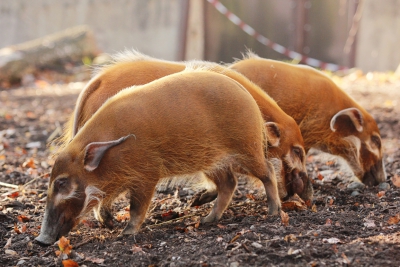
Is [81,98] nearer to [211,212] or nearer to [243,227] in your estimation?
[211,212]

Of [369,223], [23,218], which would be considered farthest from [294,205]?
[23,218]

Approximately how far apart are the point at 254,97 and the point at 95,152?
4.43 ft

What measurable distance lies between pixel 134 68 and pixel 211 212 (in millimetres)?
1223

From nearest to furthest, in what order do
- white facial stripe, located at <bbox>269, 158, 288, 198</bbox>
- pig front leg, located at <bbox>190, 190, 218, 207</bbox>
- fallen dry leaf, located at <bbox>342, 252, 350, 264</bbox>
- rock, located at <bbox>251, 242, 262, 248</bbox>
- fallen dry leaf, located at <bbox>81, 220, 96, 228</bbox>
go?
1. fallen dry leaf, located at <bbox>342, 252, 350, 264</bbox>
2. rock, located at <bbox>251, 242, 262, 248</bbox>
3. fallen dry leaf, located at <bbox>81, 220, 96, 228</bbox>
4. white facial stripe, located at <bbox>269, 158, 288, 198</bbox>
5. pig front leg, located at <bbox>190, 190, 218, 207</bbox>

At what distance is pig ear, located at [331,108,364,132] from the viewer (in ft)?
16.2

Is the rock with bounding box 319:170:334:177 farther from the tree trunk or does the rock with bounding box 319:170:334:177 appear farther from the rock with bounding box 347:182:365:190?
the tree trunk

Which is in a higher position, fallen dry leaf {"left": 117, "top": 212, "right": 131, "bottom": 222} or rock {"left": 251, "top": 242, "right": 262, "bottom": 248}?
rock {"left": 251, "top": 242, "right": 262, "bottom": 248}

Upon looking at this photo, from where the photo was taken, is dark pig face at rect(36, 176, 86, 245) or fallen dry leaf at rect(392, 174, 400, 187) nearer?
dark pig face at rect(36, 176, 86, 245)

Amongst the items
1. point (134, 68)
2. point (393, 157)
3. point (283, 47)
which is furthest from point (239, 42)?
point (134, 68)

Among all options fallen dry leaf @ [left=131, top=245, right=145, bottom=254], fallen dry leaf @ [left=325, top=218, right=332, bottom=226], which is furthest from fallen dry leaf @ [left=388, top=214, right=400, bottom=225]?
fallen dry leaf @ [left=131, top=245, right=145, bottom=254]

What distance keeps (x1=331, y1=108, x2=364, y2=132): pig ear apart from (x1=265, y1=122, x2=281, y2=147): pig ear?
2.77 feet

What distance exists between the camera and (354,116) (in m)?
5.04

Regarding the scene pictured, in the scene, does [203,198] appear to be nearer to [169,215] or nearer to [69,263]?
[169,215]

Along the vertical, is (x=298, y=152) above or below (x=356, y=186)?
above
